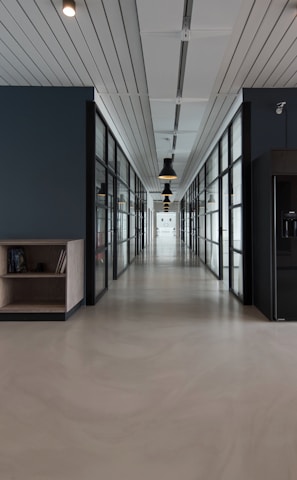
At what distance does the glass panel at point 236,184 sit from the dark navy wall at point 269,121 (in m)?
0.53

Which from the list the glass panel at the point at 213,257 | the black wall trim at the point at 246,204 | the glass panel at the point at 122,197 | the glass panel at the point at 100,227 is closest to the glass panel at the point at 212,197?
the glass panel at the point at 213,257

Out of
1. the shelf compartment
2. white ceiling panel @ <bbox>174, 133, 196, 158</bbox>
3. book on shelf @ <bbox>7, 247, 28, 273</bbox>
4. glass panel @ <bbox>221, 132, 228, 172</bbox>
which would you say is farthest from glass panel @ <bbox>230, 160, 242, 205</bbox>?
book on shelf @ <bbox>7, 247, 28, 273</bbox>

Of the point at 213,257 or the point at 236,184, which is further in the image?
the point at 213,257

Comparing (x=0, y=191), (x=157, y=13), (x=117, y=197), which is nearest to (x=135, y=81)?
(x=157, y=13)

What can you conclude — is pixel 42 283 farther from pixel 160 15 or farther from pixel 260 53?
pixel 260 53

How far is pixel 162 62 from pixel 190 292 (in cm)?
424

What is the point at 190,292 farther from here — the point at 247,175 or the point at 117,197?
the point at 117,197

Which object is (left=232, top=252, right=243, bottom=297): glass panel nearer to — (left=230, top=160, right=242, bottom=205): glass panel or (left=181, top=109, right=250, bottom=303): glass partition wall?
(left=181, top=109, right=250, bottom=303): glass partition wall

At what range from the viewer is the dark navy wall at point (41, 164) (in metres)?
5.84

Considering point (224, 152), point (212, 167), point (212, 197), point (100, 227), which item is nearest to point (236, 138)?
point (224, 152)

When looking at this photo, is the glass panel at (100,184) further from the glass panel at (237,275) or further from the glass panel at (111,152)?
the glass panel at (237,275)

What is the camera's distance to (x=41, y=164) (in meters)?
5.88

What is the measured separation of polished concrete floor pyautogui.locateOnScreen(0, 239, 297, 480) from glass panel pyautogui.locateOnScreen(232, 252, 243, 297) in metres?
1.28

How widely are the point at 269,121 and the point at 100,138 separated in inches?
114
